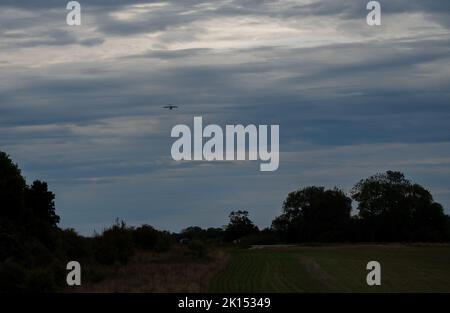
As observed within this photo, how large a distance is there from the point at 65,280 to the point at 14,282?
486 centimetres

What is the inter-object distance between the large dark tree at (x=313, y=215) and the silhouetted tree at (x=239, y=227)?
6095 mm

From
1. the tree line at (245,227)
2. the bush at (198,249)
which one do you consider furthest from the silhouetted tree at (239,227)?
the bush at (198,249)

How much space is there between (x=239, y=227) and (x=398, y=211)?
32.1 m

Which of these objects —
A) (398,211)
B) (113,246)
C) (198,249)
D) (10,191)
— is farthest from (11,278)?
(398,211)

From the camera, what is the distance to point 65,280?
136 ft

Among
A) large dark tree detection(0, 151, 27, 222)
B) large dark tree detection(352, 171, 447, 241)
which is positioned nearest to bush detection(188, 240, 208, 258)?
large dark tree detection(0, 151, 27, 222)

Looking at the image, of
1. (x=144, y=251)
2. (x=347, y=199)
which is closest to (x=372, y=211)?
(x=347, y=199)

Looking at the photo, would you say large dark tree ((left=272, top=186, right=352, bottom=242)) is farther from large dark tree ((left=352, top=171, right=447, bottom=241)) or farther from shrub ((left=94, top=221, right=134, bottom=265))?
shrub ((left=94, top=221, right=134, bottom=265))

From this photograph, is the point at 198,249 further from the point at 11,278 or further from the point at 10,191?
the point at 11,278

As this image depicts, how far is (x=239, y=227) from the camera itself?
171625 millimetres

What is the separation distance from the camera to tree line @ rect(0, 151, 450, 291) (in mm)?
55469
